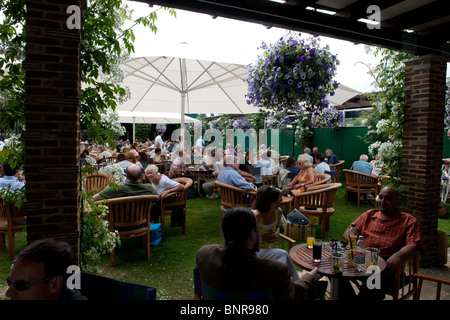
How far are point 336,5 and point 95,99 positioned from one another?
249 cm

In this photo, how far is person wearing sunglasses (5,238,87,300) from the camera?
148 cm

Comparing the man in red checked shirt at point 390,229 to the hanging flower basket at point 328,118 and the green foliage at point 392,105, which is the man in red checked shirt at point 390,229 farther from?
the hanging flower basket at point 328,118

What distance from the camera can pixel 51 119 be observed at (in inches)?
82.7

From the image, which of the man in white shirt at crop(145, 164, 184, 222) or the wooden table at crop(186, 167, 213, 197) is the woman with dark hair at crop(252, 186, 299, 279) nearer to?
the man in white shirt at crop(145, 164, 184, 222)

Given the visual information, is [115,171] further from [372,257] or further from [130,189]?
[372,257]

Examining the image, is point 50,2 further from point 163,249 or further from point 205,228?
point 205,228

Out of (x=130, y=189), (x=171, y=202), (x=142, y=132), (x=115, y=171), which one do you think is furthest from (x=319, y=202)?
(x=142, y=132)

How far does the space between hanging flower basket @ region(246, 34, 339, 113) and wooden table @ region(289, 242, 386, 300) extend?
1626 mm

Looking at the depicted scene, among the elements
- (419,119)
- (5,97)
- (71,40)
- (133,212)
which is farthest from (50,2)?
(419,119)

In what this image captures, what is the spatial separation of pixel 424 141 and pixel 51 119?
3.96 metres

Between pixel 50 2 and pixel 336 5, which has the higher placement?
pixel 336 5
